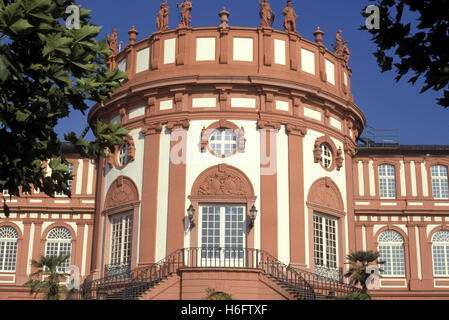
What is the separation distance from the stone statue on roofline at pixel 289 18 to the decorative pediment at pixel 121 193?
9.47 metres

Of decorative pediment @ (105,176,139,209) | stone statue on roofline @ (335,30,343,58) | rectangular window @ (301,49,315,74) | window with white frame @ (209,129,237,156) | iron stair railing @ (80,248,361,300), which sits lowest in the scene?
iron stair railing @ (80,248,361,300)

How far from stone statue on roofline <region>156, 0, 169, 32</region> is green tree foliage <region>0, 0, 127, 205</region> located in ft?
57.6

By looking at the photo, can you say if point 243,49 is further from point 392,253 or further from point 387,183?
point 392,253

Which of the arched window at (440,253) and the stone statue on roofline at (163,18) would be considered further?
the arched window at (440,253)

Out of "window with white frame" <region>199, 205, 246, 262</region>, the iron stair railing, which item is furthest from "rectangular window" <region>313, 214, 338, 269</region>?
"window with white frame" <region>199, 205, 246, 262</region>

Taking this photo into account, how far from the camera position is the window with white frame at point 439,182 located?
33.8 meters

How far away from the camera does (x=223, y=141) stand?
26.4m

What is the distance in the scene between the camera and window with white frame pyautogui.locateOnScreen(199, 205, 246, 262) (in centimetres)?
2491

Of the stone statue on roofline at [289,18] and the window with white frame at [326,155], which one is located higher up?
the stone statue on roofline at [289,18]

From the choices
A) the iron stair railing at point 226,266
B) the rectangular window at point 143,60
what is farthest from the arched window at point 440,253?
the rectangular window at point 143,60

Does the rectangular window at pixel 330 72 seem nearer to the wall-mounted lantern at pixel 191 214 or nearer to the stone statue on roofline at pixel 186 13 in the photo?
the stone statue on roofline at pixel 186 13

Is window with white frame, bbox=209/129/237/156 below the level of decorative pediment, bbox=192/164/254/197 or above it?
above

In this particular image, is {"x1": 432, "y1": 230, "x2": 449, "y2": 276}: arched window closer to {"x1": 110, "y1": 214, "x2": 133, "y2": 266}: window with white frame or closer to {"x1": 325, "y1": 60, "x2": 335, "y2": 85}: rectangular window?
{"x1": 325, "y1": 60, "x2": 335, "y2": 85}: rectangular window

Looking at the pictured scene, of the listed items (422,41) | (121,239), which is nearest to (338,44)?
(121,239)
